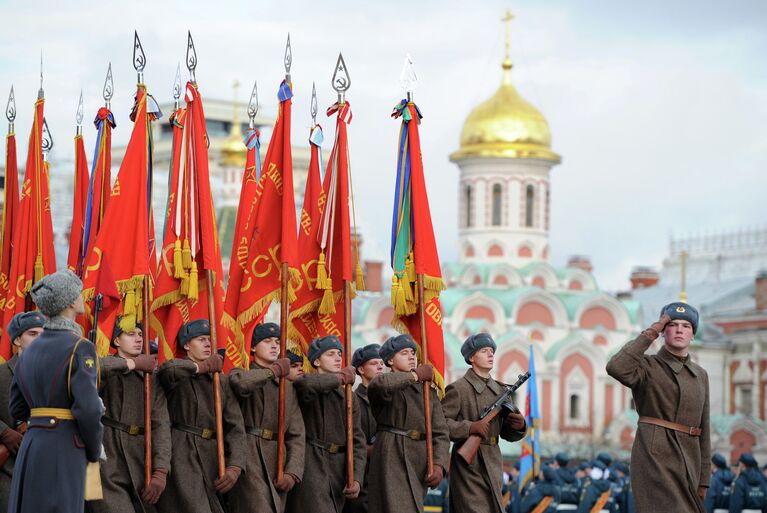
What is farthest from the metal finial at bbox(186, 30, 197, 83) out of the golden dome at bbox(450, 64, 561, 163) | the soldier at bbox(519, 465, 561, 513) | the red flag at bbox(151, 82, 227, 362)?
the golden dome at bbox(450, 64, 561, 163)

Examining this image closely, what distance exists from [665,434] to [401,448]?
70.7 inches

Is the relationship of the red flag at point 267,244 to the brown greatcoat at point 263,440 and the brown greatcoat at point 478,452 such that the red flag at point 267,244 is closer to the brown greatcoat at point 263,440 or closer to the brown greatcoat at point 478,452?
the brown greatcoat at point 263,440

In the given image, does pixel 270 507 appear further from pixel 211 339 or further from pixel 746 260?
pixel 746 260

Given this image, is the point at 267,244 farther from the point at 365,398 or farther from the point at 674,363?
the point at 674,363

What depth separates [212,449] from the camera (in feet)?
37.1

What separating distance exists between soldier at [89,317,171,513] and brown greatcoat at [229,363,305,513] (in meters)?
0.60

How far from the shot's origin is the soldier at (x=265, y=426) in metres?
11.3

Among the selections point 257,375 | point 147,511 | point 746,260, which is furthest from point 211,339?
point 746,260

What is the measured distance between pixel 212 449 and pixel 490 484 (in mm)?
1937

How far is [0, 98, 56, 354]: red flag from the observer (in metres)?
14.3

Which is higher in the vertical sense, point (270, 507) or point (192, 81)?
point (192, 81)

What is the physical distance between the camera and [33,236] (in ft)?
47.6

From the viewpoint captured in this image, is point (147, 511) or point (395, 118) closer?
point (147, 511)

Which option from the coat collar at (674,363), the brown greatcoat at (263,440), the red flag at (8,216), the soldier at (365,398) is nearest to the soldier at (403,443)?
the soldier at (365,398)
